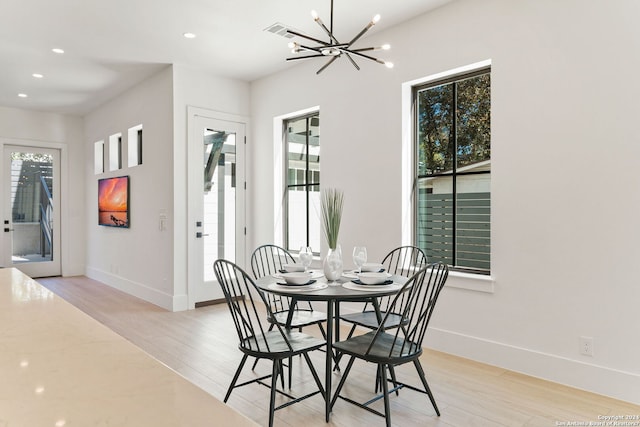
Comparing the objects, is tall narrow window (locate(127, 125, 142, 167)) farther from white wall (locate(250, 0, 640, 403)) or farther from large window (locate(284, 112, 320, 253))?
white wall (locate(250, 0, 640, 403))

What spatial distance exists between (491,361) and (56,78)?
6.04m

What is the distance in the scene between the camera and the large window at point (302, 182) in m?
5.14

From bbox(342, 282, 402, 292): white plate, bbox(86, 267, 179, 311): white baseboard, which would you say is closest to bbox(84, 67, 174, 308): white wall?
bbox(86, 267, 179, 311): white baseboard

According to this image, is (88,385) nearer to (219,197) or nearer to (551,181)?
(551,181)

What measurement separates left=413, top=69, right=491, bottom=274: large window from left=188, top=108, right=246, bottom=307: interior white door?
257 cm

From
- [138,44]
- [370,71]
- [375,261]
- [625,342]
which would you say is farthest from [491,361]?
[138,44]

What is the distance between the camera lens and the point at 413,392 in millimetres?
2848

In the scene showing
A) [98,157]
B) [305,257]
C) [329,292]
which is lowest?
[329,292]

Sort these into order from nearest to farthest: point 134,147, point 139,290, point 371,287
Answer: point 371,287, point 139,290, point 134,147

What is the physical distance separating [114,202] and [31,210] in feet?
6.58

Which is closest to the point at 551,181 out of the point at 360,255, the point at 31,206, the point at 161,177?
the point at 360,255

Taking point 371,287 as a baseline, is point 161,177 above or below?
above

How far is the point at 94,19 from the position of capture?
153 inches

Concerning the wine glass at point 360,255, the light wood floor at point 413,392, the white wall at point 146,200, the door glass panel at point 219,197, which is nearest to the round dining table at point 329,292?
the wine glass at point 360,255
